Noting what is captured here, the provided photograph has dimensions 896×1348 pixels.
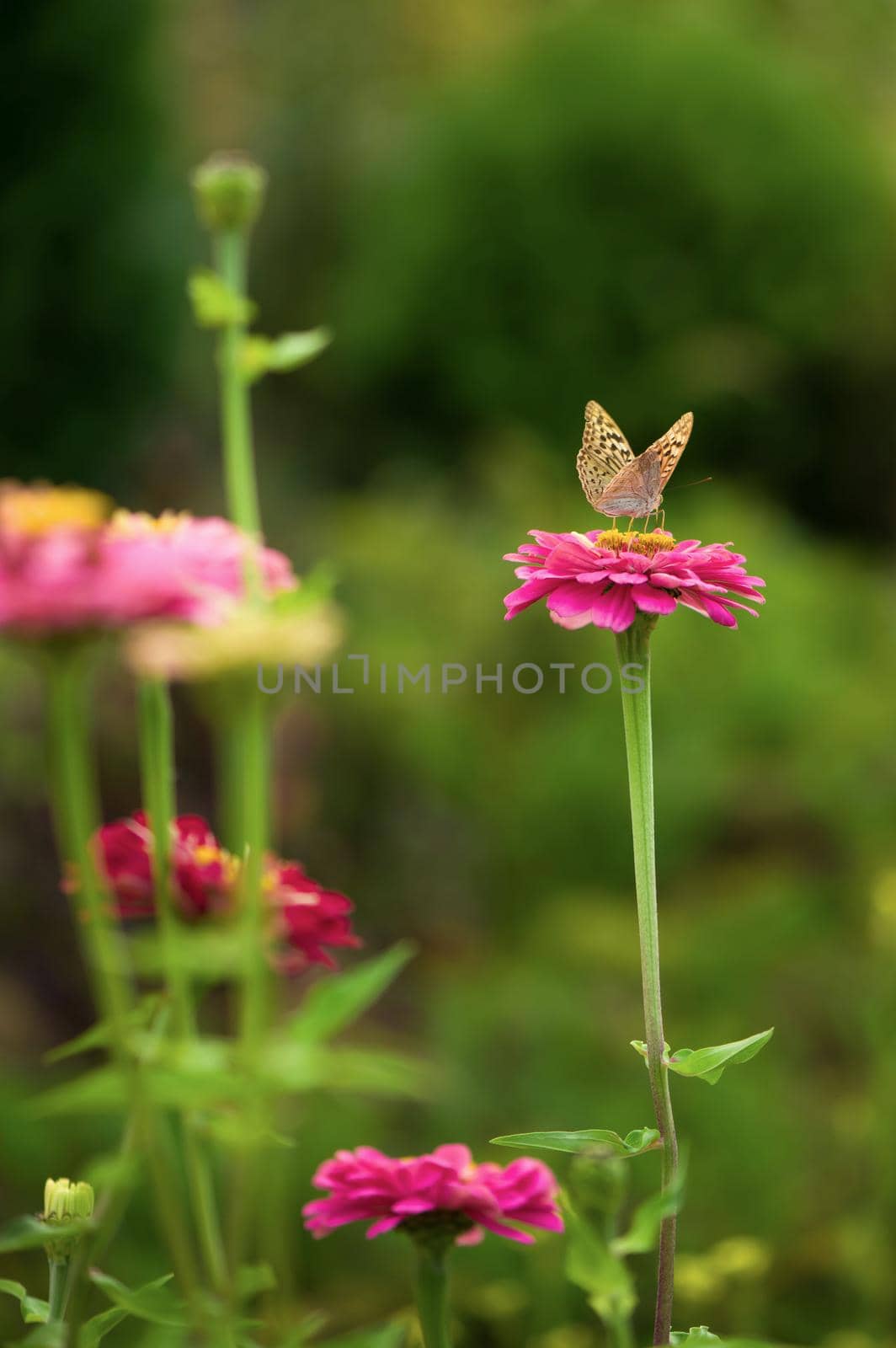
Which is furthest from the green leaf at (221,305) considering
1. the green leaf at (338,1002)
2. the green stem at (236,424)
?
the green leaf at (338,1002)

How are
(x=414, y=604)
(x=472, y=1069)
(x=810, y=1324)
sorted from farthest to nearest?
(x=414, y=604), (x=472, y=1069), (x=810, y=1324)

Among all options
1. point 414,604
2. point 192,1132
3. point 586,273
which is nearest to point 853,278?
point 586,273

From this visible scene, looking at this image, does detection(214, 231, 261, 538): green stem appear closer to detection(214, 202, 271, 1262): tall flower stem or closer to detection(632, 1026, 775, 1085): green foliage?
detection(214, 202, 271, 1262): tall flower stem

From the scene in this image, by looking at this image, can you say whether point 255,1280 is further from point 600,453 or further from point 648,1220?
point 600,453

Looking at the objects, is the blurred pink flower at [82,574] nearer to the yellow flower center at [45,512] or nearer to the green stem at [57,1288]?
the yellow flower center at [45,512]

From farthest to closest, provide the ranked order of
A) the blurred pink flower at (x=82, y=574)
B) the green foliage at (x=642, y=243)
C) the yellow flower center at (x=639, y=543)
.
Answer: the green foliage at (x=642, y=243), the yellow flower center at (x=639, y=543), the blurred pink flower at (x=82, y=574)

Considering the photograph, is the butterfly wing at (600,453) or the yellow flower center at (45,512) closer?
the yellow flower center at (45,512)

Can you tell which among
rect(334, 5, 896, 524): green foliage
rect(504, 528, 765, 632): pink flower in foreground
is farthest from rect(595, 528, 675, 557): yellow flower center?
rect(334, 5, 896, 524): green foliage

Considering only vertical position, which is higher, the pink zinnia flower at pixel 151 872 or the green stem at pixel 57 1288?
the pink zinnia flower at pixel 151 872

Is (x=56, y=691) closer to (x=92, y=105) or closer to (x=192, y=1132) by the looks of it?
(x=192, y=1132)
